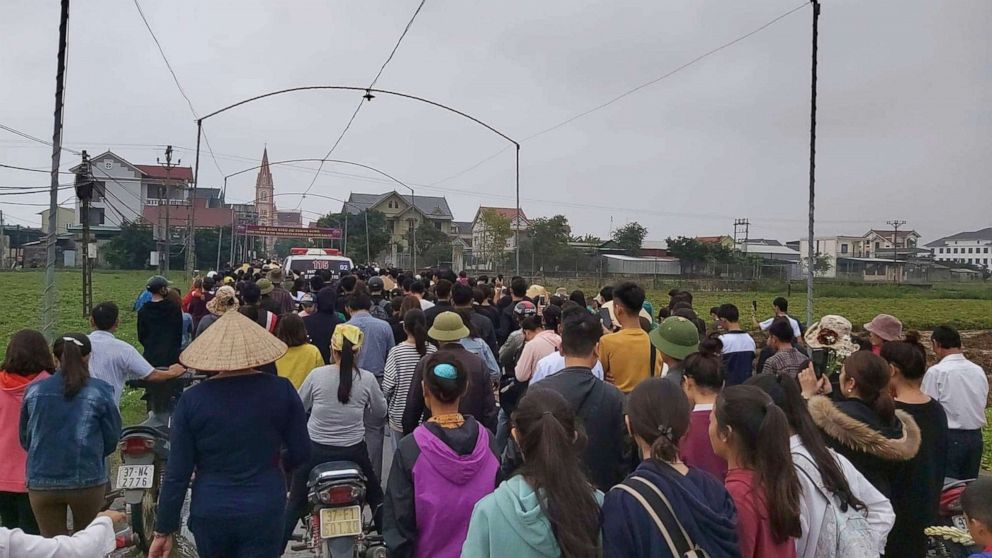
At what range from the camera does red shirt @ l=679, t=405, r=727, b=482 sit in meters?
3.99

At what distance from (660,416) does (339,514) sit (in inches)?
98.6

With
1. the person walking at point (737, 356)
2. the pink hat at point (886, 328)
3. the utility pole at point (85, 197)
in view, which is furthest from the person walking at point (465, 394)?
the utility pole at point (85, 197)

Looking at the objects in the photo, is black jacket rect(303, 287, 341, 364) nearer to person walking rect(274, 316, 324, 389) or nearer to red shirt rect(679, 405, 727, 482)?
person walking rect(274, 316, 324, 389)

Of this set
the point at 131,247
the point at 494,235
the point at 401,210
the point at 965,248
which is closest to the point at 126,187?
the point at 131,247

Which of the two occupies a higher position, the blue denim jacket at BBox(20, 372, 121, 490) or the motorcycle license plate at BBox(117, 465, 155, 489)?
the blue denim jacket at BBox(20, 372, 121, 490)

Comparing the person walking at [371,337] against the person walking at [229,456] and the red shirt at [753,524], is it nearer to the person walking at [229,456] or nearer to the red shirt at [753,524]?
the person walking at [229,456]

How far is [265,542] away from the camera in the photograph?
4020 millimetres

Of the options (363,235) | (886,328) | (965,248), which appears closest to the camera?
(886,328)

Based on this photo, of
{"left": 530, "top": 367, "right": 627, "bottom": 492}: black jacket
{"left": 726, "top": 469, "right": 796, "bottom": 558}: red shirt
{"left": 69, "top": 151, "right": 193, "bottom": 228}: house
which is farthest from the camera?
{"left": 69, "top": 151, "right": 193, "bottom": 228}: house

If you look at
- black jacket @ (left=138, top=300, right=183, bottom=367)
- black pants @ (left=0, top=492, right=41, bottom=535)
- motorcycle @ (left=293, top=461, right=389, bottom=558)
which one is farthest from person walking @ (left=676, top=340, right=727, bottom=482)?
black jacket @ (left=138, top=300, right=183, bottom=367)

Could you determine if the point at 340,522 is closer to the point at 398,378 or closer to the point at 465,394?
the point at 465,394

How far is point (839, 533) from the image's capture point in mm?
3109

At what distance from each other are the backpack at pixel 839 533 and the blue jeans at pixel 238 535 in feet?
8.40

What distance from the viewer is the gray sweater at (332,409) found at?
208 inches
